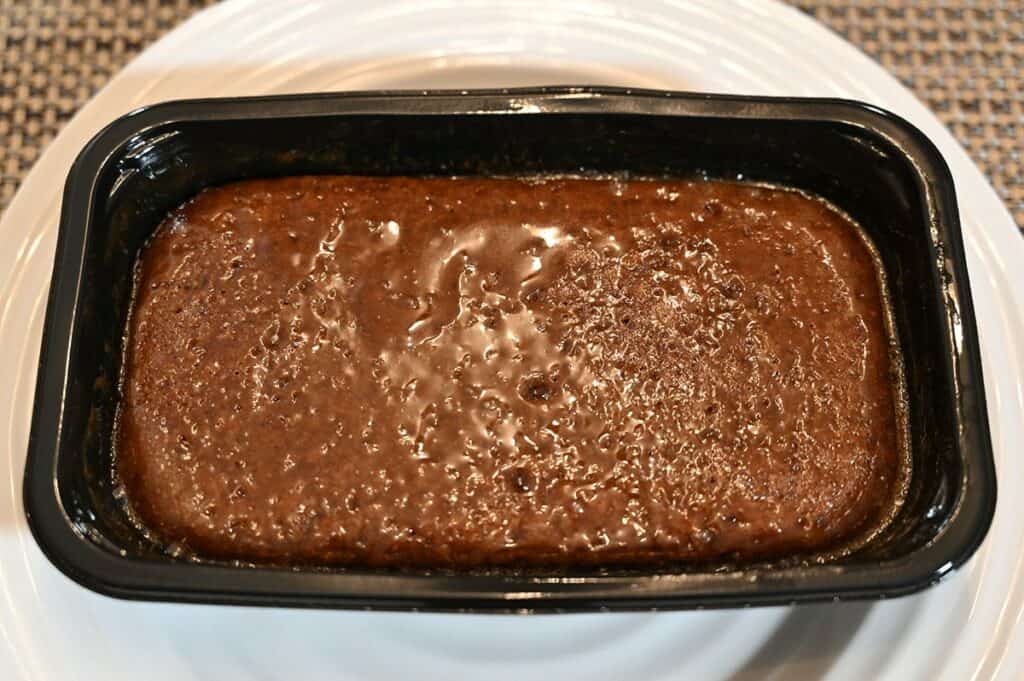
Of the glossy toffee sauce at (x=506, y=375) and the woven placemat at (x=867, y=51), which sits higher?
the woven placemat at (x=867, y=51)

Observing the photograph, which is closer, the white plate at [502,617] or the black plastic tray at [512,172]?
the black plastic tray at [512,172]

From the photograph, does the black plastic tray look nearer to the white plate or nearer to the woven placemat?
the white plate

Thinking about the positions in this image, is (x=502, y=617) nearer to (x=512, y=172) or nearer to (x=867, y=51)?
(x=512, y=172)

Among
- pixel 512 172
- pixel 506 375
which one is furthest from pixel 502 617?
pixel 512 172

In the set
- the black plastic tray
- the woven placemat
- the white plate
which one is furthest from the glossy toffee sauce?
the woven placemat

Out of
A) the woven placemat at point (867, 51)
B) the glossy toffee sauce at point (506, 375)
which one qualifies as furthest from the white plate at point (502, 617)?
the woven placemat at point (867, 51)

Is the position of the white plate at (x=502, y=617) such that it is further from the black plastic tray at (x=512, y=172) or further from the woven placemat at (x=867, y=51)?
the woven placemat at (x=867, y=51)
